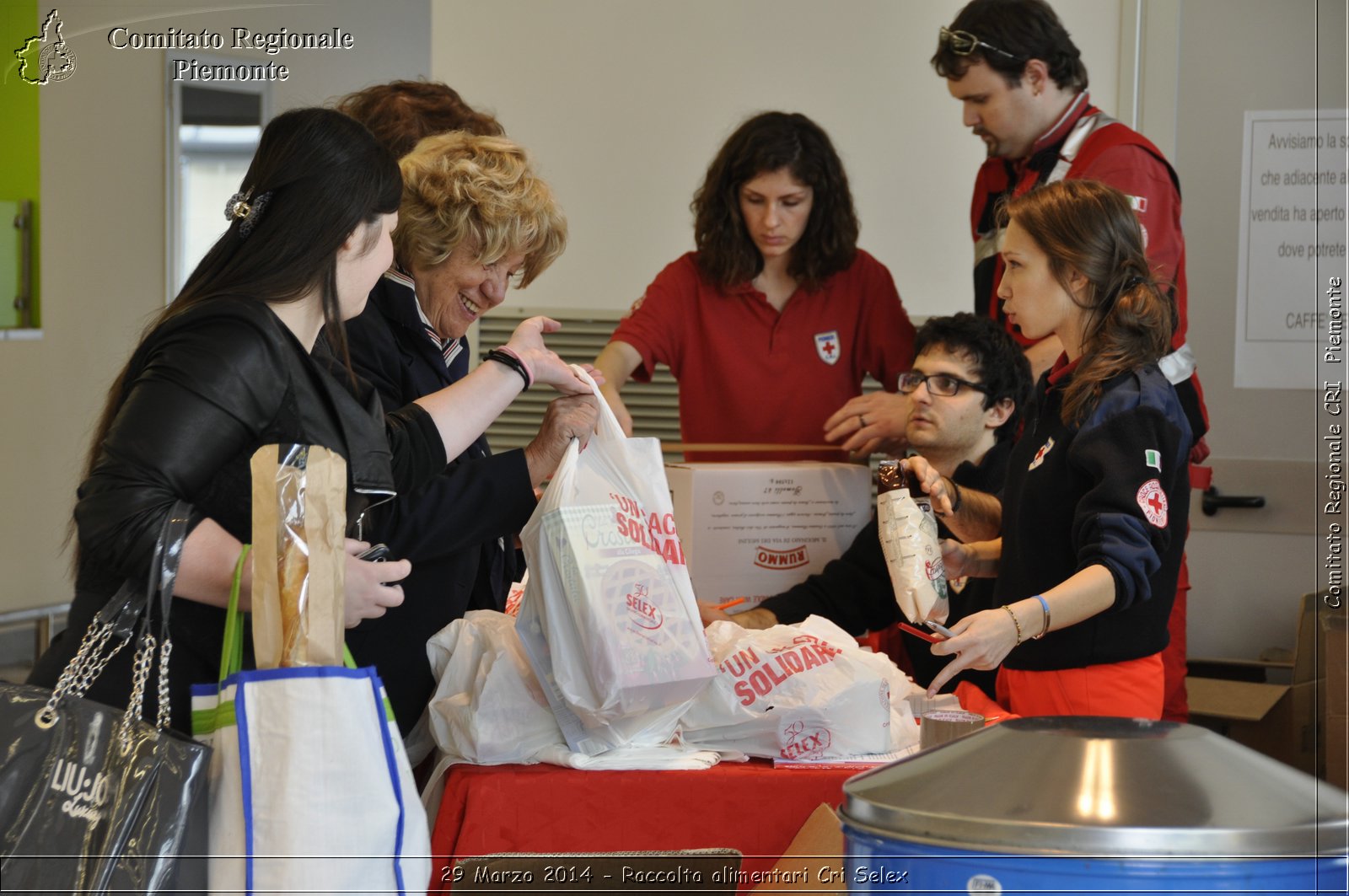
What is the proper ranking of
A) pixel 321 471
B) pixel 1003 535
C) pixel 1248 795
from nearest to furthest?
1. pixel 1248 795
2. pixel 321 471
3. pixel 1003 535

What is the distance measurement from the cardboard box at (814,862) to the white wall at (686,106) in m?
2.80

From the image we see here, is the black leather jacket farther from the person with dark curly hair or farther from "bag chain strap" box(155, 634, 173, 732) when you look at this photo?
the person with dark curly hair

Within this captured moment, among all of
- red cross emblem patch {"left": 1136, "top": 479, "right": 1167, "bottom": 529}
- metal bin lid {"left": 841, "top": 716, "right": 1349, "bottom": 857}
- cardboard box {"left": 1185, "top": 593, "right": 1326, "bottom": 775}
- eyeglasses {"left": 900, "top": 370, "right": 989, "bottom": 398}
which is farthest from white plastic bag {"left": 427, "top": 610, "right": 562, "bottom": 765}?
cardboard box {"left": 1185, "top": 593, "right": 1326, "bottom": 775}

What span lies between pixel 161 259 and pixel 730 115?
3314 millimetres

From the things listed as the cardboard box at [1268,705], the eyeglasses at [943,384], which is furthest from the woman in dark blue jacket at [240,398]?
the cardboard box at [1268,705]

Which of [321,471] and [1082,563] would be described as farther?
[1082,563]

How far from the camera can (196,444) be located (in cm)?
138

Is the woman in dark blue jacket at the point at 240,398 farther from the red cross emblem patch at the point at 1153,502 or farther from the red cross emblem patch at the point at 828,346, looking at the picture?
the red cross emblem patch at the point at 828,346

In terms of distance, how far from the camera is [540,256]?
216cm

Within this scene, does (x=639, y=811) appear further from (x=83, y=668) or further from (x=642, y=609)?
(x=83, y=668)

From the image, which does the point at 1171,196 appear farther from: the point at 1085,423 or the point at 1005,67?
the point at 1085,423

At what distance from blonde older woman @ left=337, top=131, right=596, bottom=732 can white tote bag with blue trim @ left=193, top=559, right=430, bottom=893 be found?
0.56m

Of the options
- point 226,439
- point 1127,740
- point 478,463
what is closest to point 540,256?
point 478,463

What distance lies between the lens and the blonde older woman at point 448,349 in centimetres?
191
